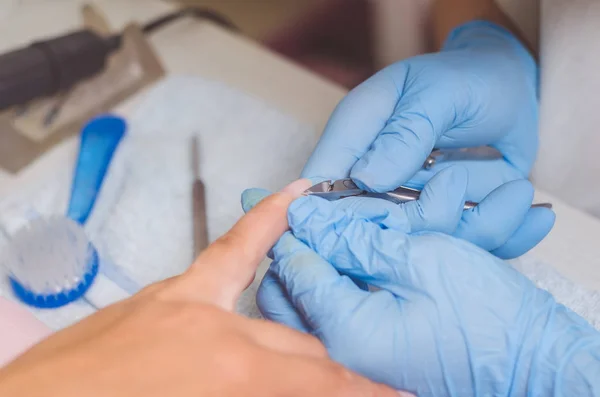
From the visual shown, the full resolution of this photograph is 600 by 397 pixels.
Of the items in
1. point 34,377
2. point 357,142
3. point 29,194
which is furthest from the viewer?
point 29,194

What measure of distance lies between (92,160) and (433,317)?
48 cm

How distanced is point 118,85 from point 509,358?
0.66 metres

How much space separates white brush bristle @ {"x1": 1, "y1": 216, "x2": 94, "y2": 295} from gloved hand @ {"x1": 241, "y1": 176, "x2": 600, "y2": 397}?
0.26 metres

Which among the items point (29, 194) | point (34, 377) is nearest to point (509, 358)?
point (34, 377)

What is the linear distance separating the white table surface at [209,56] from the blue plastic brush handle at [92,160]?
5 cm

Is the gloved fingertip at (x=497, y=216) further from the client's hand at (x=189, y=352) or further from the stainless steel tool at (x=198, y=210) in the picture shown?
the stainless steel tool at (x=198, y=210)

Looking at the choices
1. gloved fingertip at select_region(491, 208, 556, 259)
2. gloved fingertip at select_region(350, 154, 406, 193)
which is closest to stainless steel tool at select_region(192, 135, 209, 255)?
gloved fingertip at select_region(350, 154, 406, 193)

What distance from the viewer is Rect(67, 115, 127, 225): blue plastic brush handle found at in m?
0.66

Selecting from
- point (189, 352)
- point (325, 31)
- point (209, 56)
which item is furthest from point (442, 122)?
point (325, 31)

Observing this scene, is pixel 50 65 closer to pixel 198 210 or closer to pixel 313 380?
pixel 198 210

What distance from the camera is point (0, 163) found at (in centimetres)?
72

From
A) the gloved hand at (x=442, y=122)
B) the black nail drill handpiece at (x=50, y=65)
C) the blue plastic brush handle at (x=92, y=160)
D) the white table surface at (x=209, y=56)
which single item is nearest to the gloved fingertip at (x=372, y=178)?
the gloved hand at (x=442, y=122)

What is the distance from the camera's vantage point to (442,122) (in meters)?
0.54

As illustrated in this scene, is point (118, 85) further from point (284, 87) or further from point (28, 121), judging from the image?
point (284, 87)
